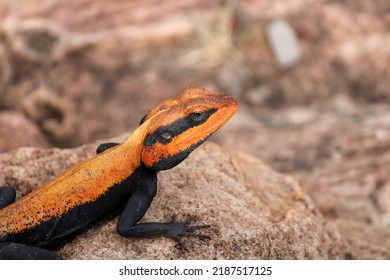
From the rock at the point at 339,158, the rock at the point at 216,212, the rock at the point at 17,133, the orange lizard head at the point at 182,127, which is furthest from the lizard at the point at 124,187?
the rock at the point at 17,133

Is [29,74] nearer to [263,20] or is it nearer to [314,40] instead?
[263,20]

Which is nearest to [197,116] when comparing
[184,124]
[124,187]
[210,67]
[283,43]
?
[184,124]

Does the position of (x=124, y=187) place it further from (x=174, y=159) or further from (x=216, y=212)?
(x=216, y=212)

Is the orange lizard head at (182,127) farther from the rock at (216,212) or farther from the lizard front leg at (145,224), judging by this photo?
the rock at (216,212)

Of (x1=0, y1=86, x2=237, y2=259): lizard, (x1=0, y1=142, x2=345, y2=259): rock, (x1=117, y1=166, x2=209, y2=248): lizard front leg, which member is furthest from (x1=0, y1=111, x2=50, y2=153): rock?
(x1=117, y1=166, x2=209, y2=248): lizard front leg

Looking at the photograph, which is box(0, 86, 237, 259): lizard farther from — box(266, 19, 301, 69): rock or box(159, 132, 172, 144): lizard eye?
box(266, 19, 301, 69): rock
